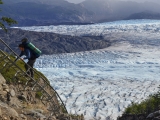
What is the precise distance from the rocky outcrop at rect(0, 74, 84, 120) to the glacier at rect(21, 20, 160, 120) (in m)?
5.84

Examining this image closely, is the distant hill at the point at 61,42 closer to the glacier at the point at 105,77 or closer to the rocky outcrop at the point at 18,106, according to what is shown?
the glacier at the point at 105,77

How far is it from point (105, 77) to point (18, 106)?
28667mm

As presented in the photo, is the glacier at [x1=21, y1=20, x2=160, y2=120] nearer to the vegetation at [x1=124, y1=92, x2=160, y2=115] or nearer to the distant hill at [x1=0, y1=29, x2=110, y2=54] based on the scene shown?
the vegetation at [x1=124, y1=92, x2=160, y2=115]

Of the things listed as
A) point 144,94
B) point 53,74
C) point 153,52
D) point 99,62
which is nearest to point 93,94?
point 144,94

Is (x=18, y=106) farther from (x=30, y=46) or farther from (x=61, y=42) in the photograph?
(x=61, y=42)

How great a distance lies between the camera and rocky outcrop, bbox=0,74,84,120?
4592 mm

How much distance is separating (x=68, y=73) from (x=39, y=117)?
31.0m

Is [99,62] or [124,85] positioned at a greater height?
[99,62]

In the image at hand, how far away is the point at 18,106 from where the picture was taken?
5633 millimetres

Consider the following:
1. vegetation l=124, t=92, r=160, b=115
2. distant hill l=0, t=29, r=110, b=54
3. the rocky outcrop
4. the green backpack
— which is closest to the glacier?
vegetation l=124, t=92, r=160, b=115

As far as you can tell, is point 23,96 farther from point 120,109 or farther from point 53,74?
point 53,74

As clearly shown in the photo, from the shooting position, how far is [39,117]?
205 inches

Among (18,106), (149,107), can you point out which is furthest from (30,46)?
(149,107)

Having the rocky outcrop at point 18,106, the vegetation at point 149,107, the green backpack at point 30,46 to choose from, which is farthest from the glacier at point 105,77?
the green backpack at point 30,46
